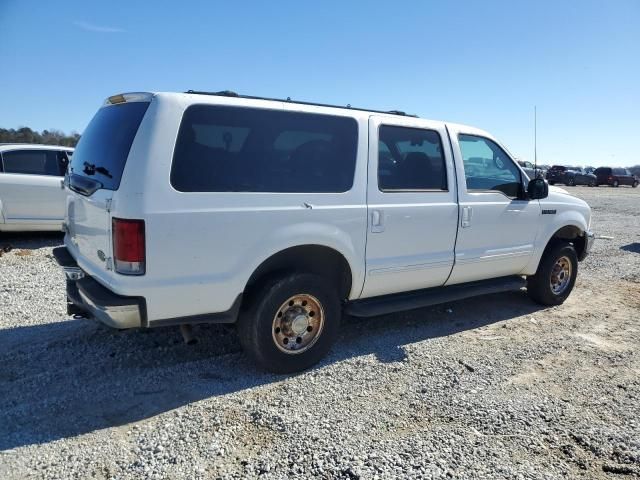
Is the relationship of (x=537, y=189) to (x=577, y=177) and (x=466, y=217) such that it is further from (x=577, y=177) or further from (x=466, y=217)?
(x=577, y=177)

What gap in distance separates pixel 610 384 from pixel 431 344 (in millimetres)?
1452

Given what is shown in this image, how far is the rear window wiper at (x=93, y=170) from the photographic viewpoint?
10.9 ft

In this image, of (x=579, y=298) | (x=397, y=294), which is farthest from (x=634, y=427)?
(x=579, y=298)

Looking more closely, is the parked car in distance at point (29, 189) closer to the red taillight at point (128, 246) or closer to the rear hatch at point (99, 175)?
the rear hatch at point (99, 175)

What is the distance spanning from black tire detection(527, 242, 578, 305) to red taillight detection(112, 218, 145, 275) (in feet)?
14.9

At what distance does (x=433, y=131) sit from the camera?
4.60m

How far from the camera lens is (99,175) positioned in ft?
11.2

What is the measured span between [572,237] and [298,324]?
3.98m

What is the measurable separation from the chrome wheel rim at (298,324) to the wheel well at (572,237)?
3.30 m

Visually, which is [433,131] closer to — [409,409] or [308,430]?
[409,409]

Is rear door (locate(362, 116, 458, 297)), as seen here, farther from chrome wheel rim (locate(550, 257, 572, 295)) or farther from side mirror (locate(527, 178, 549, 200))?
chrome wheel rim (locate(550, 257, 572, 295))

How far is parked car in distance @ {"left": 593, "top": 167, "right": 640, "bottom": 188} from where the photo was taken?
39.0 meters

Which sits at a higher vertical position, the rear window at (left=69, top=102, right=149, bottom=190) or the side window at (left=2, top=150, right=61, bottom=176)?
the side window at (left=2, top=150, right=61, bottom=176)

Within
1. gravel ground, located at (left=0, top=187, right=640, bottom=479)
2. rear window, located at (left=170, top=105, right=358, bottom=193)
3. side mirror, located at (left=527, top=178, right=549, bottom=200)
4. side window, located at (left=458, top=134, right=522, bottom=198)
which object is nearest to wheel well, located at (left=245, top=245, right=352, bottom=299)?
rear window, located at (left=170, top=105, right=358, bottom=193)
